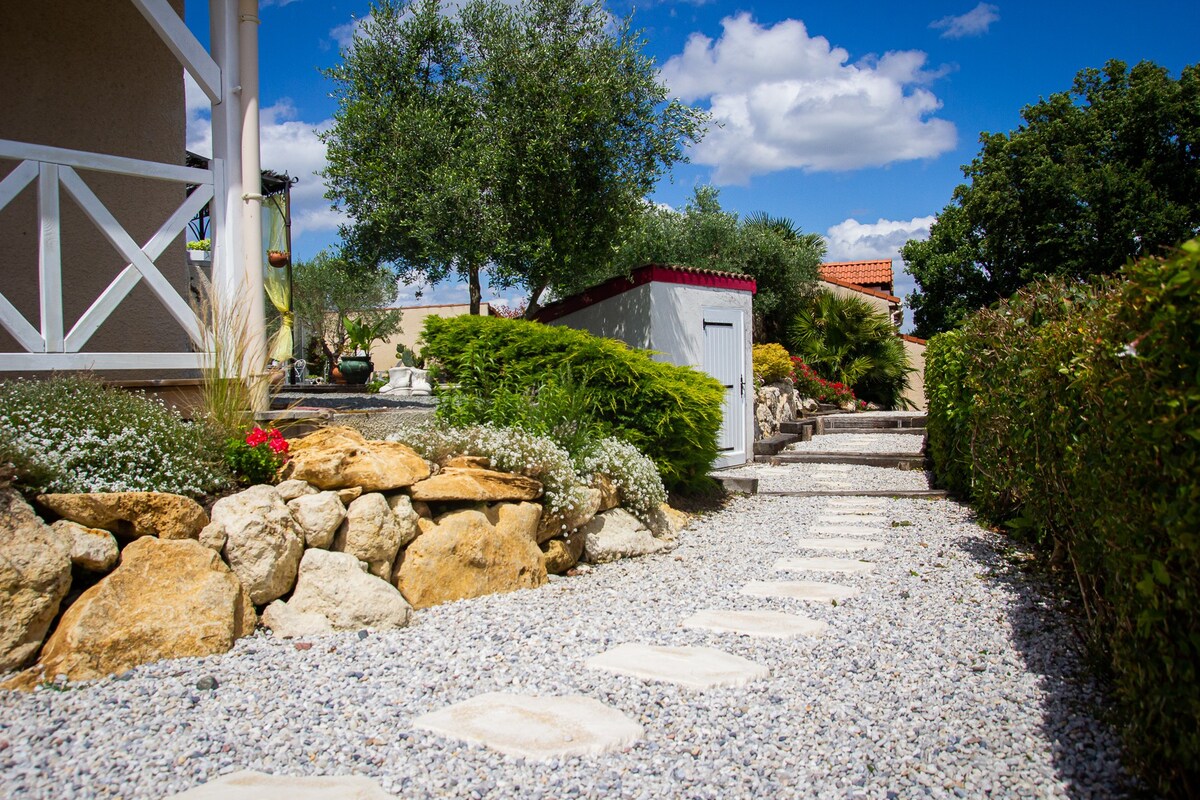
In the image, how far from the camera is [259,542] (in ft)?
13.3

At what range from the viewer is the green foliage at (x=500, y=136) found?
9.59m

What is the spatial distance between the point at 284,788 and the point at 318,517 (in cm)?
211

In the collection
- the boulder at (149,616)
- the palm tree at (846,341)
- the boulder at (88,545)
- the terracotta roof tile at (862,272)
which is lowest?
the boulder at (149,616)

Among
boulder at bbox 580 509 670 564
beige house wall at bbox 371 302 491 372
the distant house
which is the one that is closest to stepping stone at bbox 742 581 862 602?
boulder at bbox 580 509 670 564

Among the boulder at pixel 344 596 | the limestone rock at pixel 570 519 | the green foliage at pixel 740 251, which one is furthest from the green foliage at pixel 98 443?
the green foliage at pixel 740 251

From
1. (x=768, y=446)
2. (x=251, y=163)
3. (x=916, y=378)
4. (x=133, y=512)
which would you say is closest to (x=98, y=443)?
(x=133, y=512)

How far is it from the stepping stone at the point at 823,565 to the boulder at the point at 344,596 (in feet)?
8.58

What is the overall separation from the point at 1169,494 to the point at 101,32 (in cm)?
803

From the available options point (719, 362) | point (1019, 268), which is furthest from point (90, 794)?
point (1019, 268)

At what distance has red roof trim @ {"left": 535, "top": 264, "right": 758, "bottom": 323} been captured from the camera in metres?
9.84

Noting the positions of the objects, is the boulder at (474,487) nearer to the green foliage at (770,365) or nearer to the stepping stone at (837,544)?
the stepping stone at (837,544)

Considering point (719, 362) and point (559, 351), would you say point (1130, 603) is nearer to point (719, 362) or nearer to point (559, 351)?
point (559, 351)

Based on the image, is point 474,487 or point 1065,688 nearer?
point 1065,688

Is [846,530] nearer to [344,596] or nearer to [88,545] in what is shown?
[344,596]
